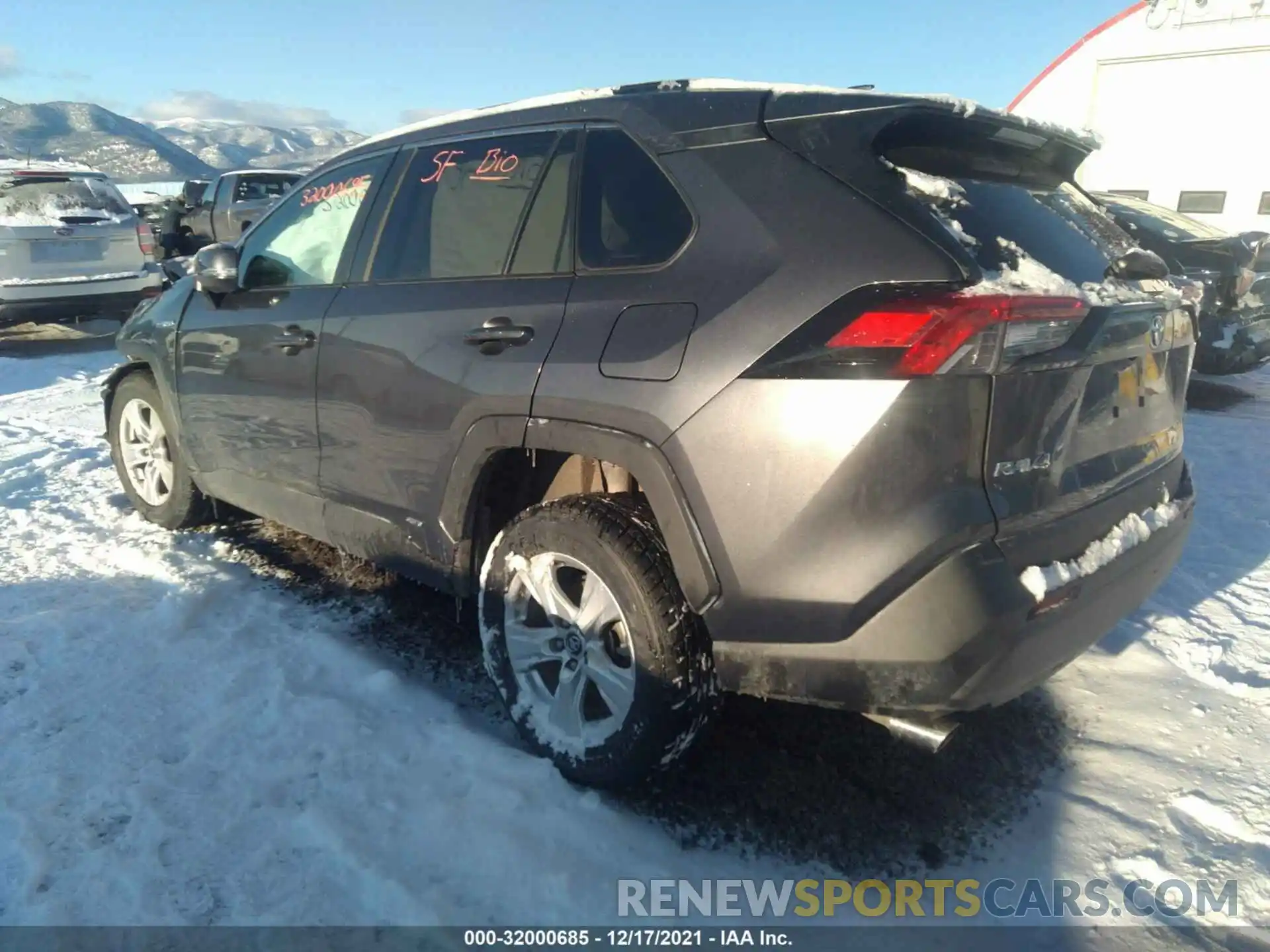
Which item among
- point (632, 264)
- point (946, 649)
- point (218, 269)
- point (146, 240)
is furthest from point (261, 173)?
point (946, 649)

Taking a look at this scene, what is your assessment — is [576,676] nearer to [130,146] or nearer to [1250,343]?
[1250,343]

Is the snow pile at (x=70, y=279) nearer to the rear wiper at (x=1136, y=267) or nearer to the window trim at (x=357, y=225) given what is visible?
the window trim at (x=357, y=225)

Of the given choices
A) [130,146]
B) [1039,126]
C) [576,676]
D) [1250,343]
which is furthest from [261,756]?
[130,146]

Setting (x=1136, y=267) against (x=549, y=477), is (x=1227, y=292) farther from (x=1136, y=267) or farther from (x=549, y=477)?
(x=549, y=477)

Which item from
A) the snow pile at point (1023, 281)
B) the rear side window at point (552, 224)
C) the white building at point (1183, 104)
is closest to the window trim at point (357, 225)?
the rear side window at point (552, 224)

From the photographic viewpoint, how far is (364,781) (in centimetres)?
249

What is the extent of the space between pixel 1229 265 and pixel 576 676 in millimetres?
7254

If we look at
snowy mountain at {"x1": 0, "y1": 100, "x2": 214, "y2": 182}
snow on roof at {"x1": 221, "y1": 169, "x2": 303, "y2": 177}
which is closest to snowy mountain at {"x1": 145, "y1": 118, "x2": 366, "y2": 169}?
snowy mountain at {"x1": 0, "y1": 100, "x2": 214, "y2": 182}

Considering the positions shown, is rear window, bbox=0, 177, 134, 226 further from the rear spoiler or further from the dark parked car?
the dark parked car

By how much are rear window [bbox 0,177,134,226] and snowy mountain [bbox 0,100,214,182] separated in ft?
99.7

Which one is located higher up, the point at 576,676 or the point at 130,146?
the point at 130,146

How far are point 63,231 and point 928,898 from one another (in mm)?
10229

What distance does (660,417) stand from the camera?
215 centimetres

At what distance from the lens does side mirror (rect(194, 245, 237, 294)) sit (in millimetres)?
3648
